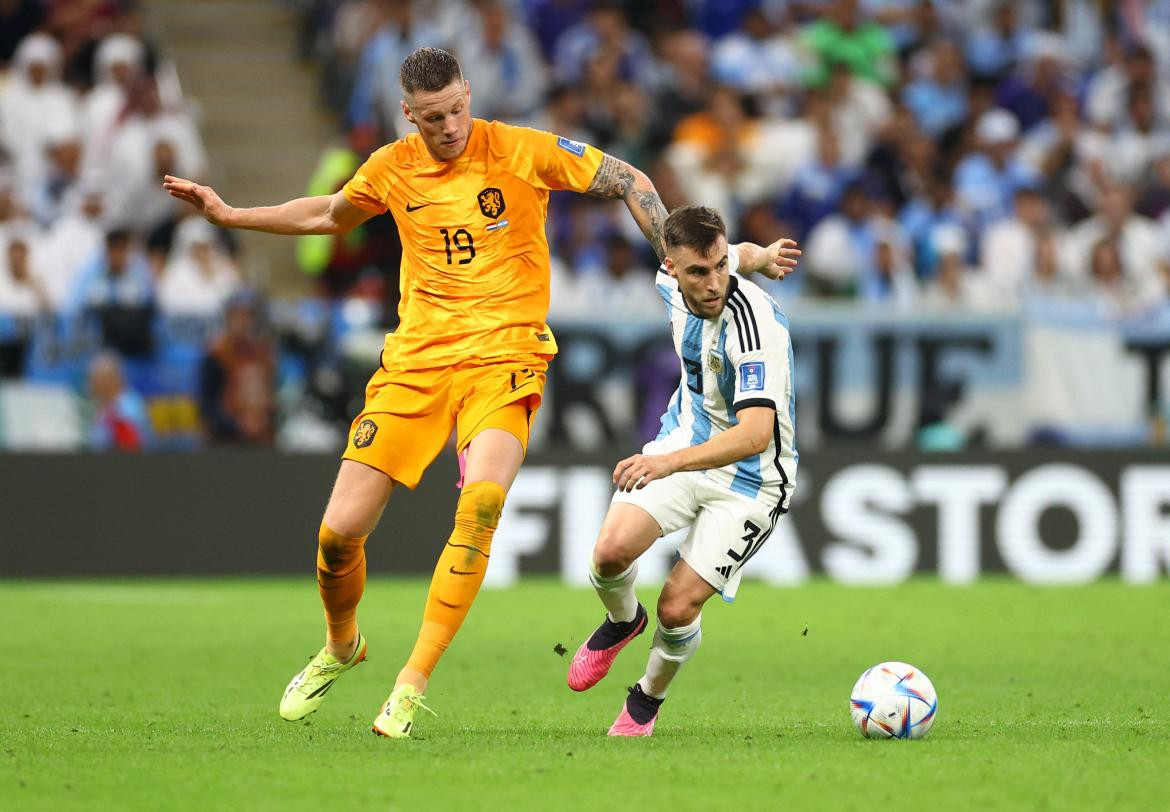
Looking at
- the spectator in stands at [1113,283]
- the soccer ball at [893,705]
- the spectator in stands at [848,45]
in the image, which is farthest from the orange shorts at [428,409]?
the spectator in stands at [848,45]

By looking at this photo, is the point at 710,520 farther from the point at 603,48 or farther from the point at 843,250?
the point at 603,48

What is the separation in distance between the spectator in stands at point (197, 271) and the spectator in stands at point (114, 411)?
0.89 meters

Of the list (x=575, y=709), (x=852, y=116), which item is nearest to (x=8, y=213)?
(x=852, y=116)

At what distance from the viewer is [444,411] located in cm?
748

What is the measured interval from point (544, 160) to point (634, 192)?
1.30 ft

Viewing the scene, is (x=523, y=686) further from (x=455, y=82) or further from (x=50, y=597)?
(x=50, y=597)

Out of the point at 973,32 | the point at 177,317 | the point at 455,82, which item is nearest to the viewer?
the point at 455,82

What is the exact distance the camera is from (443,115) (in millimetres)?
7219

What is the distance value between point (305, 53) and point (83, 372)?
25.2 feet

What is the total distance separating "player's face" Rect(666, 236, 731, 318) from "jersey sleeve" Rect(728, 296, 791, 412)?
4.9 inches

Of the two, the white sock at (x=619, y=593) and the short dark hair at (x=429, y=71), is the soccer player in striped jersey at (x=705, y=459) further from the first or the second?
the short dark hair at (x=429, y=71)

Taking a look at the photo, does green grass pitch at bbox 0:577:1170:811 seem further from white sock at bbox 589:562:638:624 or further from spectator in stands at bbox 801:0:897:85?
spectator in stands at bbox 801:0:897:85

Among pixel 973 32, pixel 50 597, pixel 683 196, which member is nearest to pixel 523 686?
pixel 50 597

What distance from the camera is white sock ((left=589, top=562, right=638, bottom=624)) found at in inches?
291
